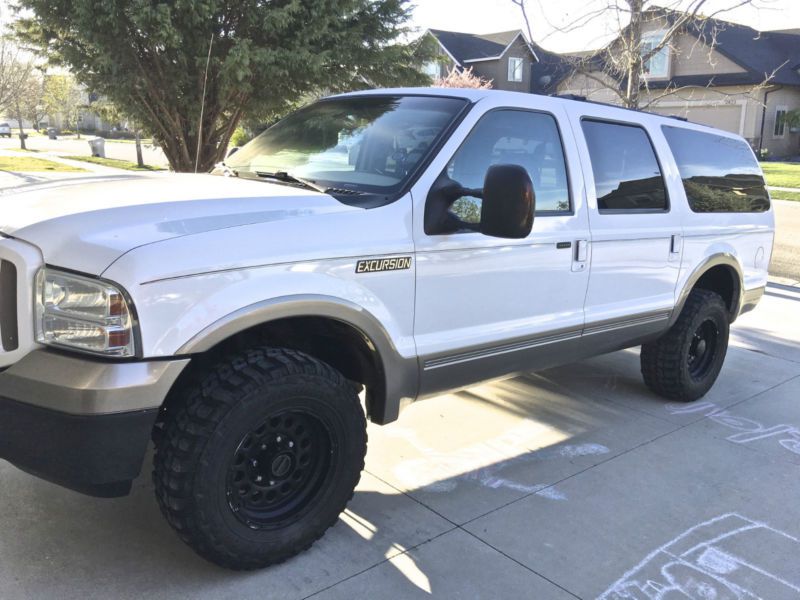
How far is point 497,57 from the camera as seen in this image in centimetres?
3984

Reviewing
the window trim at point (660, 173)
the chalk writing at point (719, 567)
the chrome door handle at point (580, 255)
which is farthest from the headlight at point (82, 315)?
the window trim at point (660, 173)

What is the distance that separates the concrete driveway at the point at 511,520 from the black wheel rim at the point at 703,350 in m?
0.39

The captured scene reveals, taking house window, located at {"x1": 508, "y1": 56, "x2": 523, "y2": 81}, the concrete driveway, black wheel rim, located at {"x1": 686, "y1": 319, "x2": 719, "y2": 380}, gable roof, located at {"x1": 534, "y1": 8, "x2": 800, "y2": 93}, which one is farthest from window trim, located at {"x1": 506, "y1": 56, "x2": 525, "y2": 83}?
the concrete driveway

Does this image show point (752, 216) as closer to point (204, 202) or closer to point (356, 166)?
point (356, 166)

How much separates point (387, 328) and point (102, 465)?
4.02 ft

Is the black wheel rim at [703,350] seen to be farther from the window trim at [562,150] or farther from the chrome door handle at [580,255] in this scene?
the window trim at [562,150]

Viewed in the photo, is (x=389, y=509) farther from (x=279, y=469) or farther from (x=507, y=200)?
(x=507, y=200)

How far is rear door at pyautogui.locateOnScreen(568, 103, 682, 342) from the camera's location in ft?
13.3

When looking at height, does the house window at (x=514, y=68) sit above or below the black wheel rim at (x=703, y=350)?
above

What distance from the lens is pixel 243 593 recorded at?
276cm

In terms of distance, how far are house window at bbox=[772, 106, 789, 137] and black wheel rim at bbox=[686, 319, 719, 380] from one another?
118 ft

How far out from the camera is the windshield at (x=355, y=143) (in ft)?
11.0

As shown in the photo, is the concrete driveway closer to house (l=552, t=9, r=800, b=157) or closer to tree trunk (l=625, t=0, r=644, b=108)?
tree trunk (l=625, t=0, r=644, b=108)

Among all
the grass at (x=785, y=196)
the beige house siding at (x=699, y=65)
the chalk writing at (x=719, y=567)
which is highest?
the beige house siding at (x=699, y=65)
